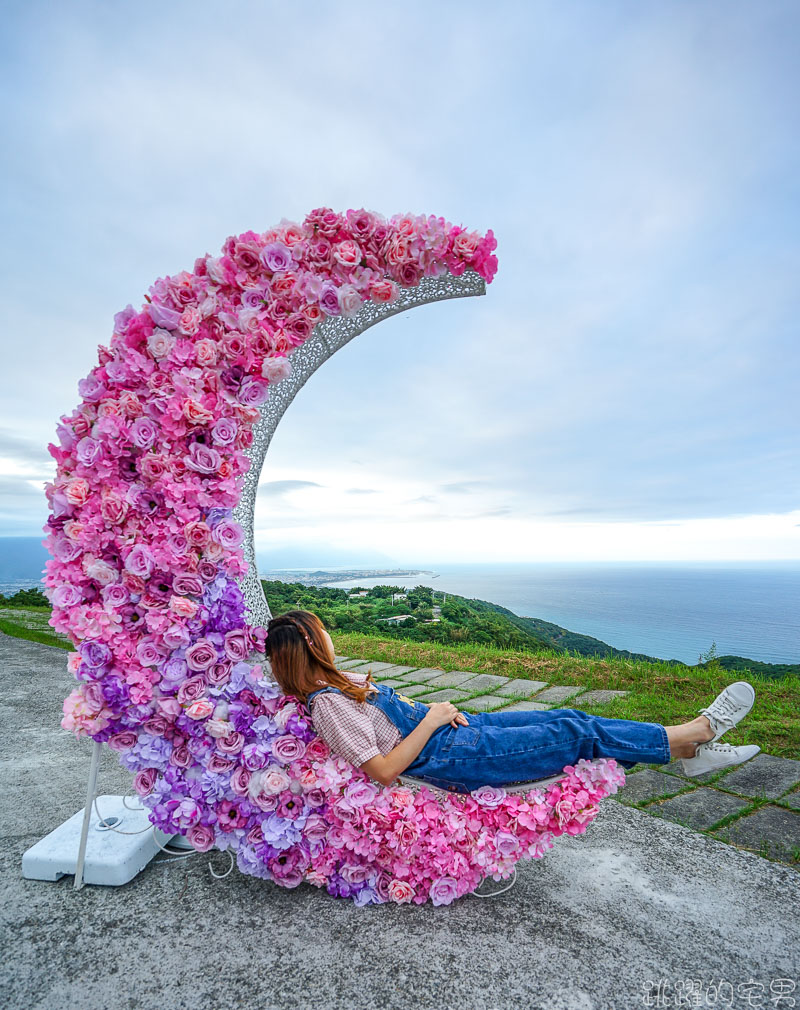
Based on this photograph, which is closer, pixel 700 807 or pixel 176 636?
pixel 176 636

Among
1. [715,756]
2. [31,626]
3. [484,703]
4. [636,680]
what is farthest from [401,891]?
[31,626]

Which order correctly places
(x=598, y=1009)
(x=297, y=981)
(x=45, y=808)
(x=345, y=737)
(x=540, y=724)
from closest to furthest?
(x=598, y=1009) < (x=297, y=981) < (x=345, y=737) < (x=540, y=724) < (x=45, y=808)

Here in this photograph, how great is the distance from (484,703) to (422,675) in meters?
1.27

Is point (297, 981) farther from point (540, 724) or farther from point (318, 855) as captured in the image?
point (540, 724)

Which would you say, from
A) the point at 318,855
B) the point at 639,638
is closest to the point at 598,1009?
the point at 318,855

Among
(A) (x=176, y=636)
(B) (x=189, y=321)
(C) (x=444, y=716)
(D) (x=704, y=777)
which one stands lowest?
(D) (x=704, y=777)

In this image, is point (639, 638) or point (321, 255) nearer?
point (321, 255)

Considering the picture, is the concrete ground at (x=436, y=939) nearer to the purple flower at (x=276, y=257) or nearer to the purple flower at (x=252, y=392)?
the purple flower at (x=252, y=392)

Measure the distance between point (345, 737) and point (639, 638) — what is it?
6.16 meters

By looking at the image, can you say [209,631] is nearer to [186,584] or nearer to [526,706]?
[186,584]

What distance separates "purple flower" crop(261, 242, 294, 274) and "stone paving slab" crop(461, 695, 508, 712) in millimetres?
3751

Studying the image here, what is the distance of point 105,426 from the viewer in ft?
7.97

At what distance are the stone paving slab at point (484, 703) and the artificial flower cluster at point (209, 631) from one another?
8.08ft

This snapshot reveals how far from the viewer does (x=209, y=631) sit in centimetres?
248
